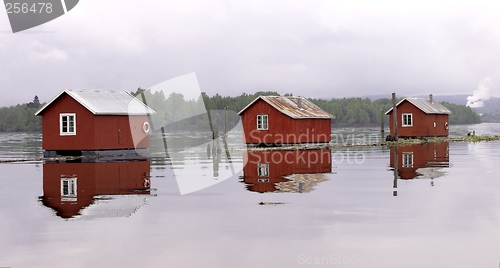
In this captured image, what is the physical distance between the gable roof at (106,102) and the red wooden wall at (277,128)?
11.2m

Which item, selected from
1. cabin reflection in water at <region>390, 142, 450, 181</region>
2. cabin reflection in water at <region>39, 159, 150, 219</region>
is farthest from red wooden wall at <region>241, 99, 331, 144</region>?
cabin reflection in water at <region>39, 159, 150, 219</region>

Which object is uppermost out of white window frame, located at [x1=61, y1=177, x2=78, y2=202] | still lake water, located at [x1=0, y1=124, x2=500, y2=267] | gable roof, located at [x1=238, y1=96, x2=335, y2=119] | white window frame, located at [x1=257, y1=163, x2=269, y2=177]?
gable roof, located at [x1=238, y1=96, x2=335, y2=119]

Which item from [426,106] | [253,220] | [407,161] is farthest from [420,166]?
[426,106]

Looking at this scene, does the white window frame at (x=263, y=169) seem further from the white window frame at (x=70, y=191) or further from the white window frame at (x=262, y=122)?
the white window frame at (x=262, y=122)

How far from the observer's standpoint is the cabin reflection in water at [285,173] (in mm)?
25766

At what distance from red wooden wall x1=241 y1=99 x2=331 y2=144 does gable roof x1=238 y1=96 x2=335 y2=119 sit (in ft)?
1.36

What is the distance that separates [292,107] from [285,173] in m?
28.3

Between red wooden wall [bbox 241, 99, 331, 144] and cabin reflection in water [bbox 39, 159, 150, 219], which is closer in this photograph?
cabin reflection in water [bbox 39, 159, 150, 219]

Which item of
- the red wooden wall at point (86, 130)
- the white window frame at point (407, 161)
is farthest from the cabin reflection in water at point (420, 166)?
the red wooden wall at point (86, 130)

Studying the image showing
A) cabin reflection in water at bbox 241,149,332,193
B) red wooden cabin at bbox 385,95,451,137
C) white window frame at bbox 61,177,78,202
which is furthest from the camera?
red wooden cabin at bbox 385,95,451,137

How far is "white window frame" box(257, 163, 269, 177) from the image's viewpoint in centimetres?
3137

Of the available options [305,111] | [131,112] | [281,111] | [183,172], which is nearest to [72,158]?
[131,112]

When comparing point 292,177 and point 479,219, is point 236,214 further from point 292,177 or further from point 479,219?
point 292,177

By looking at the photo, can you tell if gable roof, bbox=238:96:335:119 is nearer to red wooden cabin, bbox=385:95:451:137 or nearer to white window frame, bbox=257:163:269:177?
red wooden cabin, bbox=385:95:451:137
